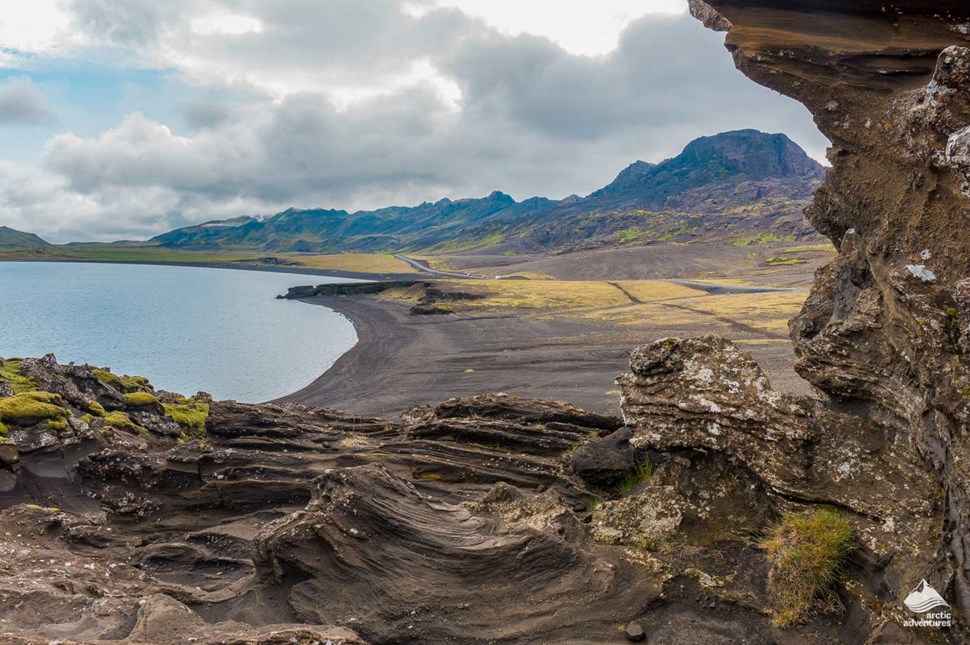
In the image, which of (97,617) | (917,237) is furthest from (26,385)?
(917,237)

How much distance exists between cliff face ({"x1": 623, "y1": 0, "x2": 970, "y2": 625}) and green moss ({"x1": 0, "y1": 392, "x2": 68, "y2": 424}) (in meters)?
25.2

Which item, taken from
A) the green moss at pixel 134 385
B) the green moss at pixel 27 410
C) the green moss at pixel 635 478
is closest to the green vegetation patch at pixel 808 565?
the green moss at pixel 635 478

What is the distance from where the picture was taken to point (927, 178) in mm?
10469

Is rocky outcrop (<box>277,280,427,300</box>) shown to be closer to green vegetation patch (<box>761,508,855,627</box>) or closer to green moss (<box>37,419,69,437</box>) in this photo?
green moss (<box>37,419,69,437</box>)

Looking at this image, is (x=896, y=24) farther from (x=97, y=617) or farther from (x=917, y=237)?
(x=97, y=617)

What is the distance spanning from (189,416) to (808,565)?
35.1m

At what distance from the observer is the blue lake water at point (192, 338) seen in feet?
232

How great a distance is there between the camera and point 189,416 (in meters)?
35.1

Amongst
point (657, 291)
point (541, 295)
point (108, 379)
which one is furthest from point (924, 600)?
point (657, 291)

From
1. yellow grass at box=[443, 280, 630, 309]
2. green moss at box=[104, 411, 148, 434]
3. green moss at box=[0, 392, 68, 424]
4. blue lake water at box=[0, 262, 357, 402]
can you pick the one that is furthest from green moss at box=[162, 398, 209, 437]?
yellow grass at box=[443, 280, 630, 309]

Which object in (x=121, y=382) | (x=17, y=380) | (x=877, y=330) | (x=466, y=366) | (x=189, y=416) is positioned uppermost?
(x=877, y=330)

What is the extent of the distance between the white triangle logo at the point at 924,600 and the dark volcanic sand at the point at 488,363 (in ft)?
119

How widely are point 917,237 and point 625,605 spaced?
9139mm

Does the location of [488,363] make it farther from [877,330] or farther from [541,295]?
[541,295]
